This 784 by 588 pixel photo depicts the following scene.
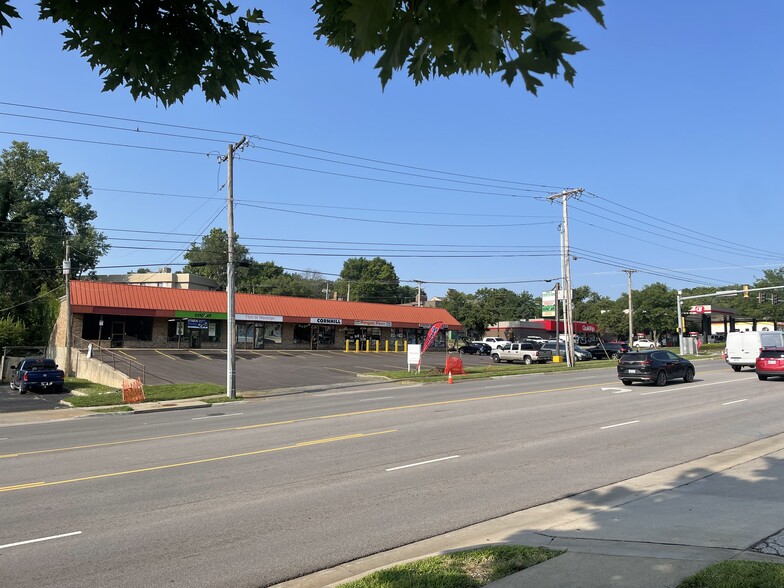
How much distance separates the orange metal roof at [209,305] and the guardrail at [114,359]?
2.65 m

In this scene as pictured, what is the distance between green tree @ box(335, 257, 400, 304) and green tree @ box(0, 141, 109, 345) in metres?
63.1

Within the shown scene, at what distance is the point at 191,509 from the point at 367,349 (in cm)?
4996

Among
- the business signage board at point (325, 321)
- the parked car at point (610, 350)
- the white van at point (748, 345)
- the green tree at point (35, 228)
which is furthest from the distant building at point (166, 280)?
the white van at point (748, 345)

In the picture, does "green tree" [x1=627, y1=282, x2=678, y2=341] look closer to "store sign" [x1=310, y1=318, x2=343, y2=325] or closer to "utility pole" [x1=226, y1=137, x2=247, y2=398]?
"store sign" [x1=310, y1=318, x2=343, y2=325]

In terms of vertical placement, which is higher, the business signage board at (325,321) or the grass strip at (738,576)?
the business signage board at (325,321)

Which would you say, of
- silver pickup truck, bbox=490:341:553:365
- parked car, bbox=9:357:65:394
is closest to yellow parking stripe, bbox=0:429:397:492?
parked car, bbox=9:357:65:394

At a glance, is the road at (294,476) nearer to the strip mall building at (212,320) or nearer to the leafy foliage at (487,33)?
the leafy foliage at (487,33)

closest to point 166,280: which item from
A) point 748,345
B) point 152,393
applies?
point 152,393

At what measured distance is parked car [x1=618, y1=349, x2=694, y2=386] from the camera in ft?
83.1

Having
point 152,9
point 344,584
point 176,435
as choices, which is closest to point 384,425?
point 176,435

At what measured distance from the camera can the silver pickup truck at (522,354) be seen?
49094 millimetres

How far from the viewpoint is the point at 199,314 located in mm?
46156

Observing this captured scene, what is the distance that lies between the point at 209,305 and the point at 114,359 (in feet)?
39.6

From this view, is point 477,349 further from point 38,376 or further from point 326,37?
point 326,37
